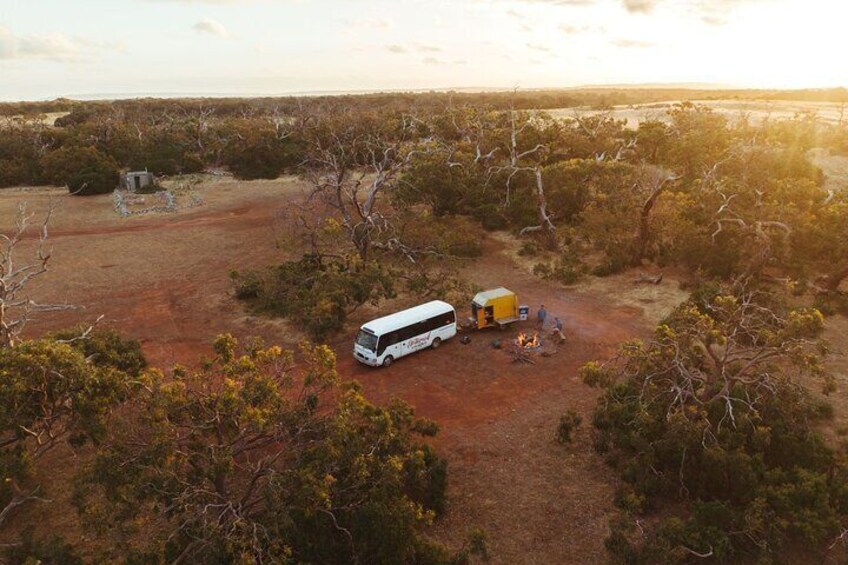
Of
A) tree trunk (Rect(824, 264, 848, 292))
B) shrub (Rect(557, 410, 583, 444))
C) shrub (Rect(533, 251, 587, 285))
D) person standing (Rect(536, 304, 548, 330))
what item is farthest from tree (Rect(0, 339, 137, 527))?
tree trunk (Rect(824, 264, 848, 292))

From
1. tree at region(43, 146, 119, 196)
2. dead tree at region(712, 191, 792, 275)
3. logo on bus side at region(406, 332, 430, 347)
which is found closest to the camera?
logo on bus side at region(406, 332, 430, 347)

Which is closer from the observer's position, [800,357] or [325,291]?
[800,357]

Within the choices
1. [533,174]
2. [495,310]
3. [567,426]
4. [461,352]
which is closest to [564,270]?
[495,310]

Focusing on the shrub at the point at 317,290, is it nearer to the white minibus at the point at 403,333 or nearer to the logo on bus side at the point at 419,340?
the white minibus at the point at 403,333

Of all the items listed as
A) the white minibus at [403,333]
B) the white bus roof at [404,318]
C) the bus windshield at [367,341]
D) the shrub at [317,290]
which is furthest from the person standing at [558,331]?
the bus windshield at [367,341]

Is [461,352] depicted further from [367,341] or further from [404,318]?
[367,341]

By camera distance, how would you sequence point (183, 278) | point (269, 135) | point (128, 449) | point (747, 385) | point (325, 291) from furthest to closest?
point (269, 135) < point (183, 278) < point (325, 291) < point (747, 385) < point (128, 449)

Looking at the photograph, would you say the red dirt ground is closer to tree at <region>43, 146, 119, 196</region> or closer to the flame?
the flame

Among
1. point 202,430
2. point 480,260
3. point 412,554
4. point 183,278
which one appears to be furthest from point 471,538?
point 183,278

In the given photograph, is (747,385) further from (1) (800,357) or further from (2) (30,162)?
(2) (30,162)
